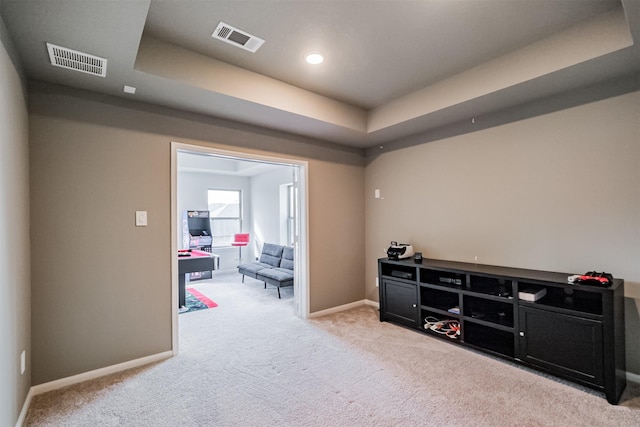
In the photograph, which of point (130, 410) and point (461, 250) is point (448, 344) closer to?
point (461, 250)

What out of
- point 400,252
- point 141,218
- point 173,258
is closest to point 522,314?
point 400,252

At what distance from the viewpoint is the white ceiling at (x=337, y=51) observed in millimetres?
1890

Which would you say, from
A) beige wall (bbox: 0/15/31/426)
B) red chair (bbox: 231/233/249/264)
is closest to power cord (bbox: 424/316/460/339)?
beige wall (bbox: 0/15/31/426)

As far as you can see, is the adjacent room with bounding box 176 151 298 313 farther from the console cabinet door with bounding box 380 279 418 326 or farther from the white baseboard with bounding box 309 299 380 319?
the console cabinet door with bounding box 380 279 418 326

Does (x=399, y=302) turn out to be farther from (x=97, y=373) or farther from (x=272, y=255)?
(x=272, y=255)

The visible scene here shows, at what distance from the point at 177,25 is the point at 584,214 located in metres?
3.58

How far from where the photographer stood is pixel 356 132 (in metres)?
3.79

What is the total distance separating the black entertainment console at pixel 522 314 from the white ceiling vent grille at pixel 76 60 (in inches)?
131

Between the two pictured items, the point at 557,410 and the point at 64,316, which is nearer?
the point at 557,410

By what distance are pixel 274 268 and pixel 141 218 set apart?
10.5 feet

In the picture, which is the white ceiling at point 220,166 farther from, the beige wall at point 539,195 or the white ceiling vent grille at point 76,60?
the white ceiling vent grille at point 76,60

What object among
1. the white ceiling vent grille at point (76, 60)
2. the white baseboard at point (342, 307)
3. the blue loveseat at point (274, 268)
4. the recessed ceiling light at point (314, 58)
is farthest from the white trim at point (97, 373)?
the recessed ceiling light at point (314, 58)

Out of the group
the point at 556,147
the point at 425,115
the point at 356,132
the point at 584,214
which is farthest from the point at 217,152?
the point at 584,214

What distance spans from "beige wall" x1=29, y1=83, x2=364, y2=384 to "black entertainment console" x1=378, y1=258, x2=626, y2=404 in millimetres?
2601
